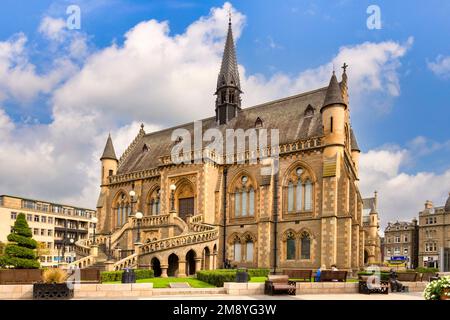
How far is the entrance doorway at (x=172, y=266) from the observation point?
121ft

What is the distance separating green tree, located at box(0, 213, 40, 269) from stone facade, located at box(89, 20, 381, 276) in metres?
8.24

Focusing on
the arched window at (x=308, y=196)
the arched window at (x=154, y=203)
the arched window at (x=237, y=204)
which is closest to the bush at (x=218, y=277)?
the arched window at (x=308, y=196)

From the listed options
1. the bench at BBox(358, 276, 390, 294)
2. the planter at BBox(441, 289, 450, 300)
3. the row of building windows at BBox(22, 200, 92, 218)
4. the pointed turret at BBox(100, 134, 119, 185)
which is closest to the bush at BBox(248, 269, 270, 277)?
the bench at BBox(358, 276, 390, 294)

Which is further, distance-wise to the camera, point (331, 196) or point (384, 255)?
point (384, 255)

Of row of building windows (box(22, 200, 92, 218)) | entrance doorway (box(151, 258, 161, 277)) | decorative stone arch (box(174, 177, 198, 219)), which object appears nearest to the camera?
entrance doorway (box(151, 258, 161, 277))

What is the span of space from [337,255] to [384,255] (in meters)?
82.5

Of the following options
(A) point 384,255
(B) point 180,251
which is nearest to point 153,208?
(B) point 180,251

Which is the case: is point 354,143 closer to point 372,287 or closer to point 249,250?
point 249,250

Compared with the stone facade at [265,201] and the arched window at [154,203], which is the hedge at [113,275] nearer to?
the stone facade at [265,201]

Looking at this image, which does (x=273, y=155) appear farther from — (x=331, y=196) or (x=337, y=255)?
(x=337, y=255)

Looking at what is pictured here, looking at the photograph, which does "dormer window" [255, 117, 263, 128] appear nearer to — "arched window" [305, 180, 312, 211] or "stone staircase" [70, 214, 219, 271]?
"arched window" [305, 180, 312, 211]

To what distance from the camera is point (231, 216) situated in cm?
4253

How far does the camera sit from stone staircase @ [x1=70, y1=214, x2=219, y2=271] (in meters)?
35.4

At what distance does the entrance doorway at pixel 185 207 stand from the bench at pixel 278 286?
77.3 ft
